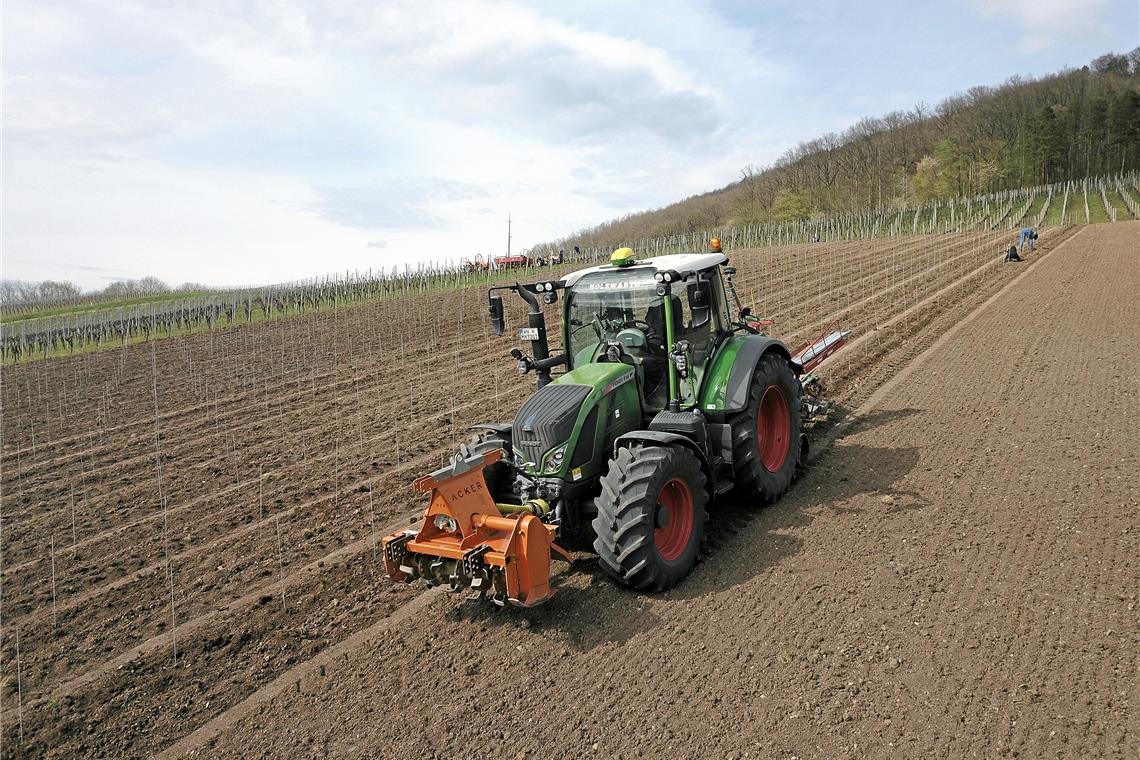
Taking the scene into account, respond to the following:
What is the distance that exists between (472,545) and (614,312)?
2.53 metres

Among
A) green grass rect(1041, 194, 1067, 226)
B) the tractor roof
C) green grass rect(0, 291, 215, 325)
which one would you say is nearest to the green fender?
the tractor roof

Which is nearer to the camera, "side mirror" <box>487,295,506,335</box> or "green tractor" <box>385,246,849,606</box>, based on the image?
"green tractor" <box>385,246,849,606</box>

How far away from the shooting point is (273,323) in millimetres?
24859

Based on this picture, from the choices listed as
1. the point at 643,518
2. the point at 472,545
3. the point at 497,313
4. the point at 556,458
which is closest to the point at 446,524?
the point at 472,545

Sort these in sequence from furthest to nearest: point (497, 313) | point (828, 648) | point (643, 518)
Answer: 1. point (497, 313)
2. point (643, 518)
3. point (828, 648)

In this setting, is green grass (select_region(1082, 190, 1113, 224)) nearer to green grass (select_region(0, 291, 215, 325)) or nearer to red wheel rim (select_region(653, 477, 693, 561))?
red wheel rim (select_region(653, 477, 693, 561))

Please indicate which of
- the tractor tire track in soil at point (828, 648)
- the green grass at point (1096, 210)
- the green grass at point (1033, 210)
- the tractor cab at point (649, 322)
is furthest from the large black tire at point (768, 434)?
the green grass at point (1096, 210)

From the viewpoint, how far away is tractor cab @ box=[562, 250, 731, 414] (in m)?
5.98

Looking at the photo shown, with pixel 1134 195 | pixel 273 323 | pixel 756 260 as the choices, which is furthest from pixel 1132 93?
pixel 273 323

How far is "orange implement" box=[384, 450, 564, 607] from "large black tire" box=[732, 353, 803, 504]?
1.96 meters

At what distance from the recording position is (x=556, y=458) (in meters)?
5.20

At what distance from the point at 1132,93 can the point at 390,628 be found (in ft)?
300

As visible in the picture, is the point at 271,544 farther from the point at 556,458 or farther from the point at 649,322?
the point at 649,322

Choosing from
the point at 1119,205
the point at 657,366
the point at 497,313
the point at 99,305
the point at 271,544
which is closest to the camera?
the point at 657,366
